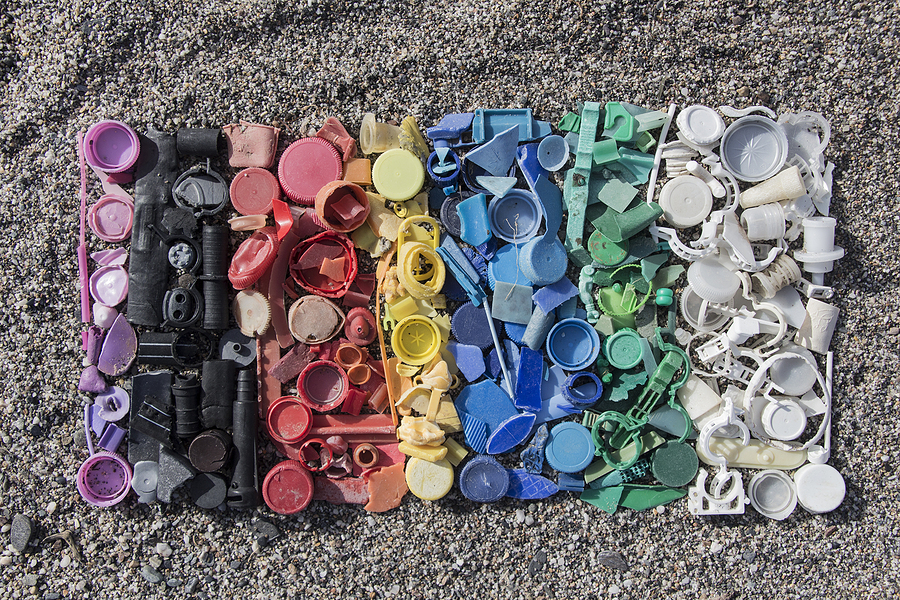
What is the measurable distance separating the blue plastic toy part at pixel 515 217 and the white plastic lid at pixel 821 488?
1.94 meters

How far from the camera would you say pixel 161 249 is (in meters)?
2.56

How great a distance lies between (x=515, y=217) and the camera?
266cm

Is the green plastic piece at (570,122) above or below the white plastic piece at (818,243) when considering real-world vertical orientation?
above

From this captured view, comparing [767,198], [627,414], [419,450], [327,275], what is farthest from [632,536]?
[327,275]

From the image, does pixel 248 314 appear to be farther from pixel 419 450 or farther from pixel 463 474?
pixel 463 474

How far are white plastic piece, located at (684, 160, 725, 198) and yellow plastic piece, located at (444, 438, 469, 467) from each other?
6.15 ft

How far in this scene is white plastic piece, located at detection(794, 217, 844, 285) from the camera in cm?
254

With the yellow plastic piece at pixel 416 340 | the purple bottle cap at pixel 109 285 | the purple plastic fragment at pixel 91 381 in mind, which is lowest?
the purple plastic fragment at pixel 91 381

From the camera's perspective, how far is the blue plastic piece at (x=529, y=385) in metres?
2.61

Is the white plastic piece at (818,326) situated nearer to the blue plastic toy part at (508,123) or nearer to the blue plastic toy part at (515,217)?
the blue plastic toy part at (515,217)

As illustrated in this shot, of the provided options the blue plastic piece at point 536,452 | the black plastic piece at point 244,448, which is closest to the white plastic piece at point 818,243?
the blue plastic piece at point 536,452

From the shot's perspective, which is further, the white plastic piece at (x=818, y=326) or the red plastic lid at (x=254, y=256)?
the white plastic piece at (x=818, y=326)

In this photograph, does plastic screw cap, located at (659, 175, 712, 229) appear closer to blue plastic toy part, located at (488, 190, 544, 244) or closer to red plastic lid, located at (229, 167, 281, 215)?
blue plastic toy part, located at (488, 190, 544, 244)

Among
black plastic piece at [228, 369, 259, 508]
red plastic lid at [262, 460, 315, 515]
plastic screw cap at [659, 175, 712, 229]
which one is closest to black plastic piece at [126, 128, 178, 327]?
black plastic piece at [228, 369, 259, 508]
